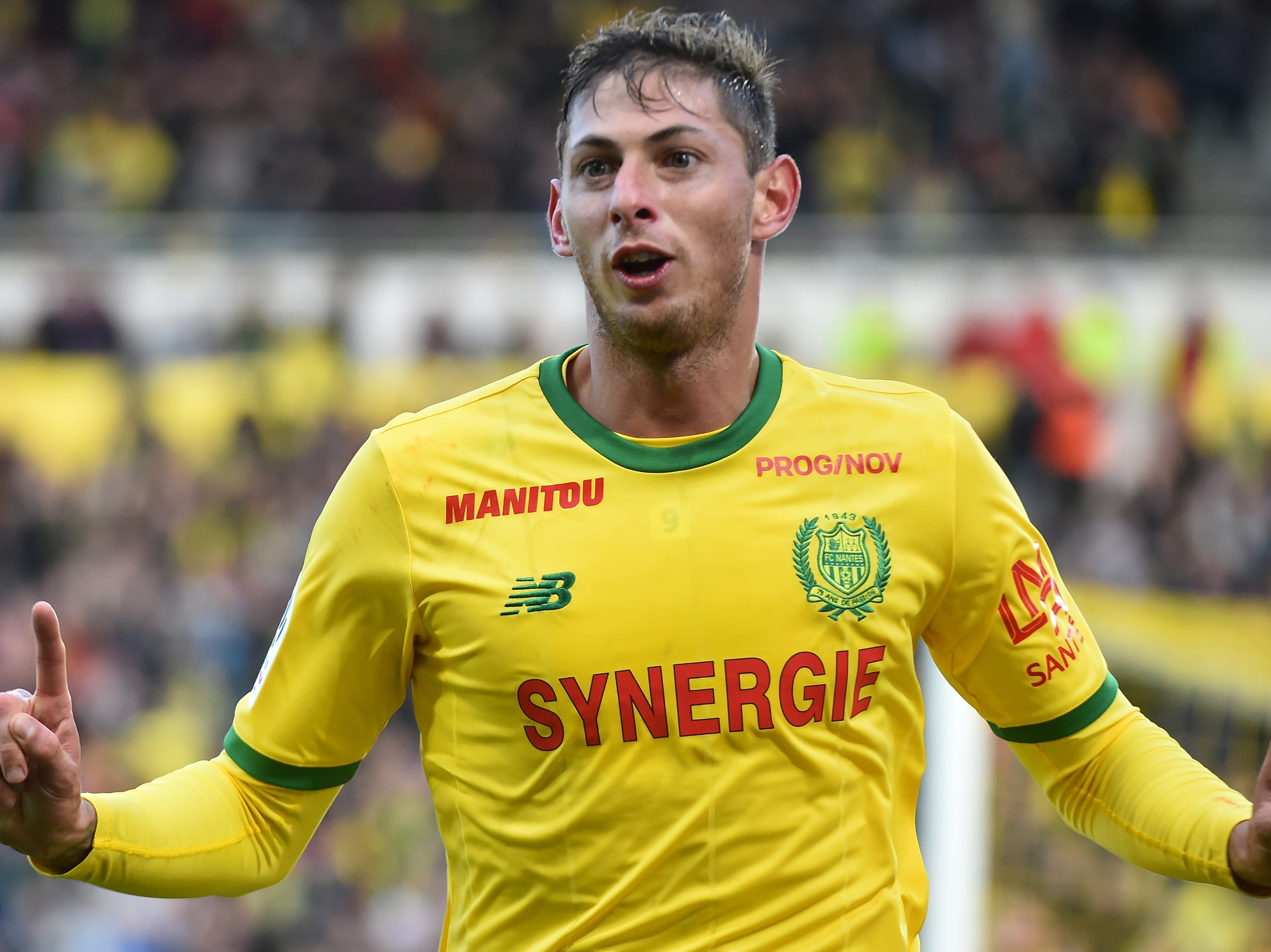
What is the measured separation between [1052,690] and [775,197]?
1.01 meters

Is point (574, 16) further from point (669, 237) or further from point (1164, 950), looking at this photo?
point (669, 237)

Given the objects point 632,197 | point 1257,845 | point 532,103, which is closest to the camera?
point 1257,845

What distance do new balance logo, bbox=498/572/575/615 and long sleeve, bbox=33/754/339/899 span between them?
0.51 meters

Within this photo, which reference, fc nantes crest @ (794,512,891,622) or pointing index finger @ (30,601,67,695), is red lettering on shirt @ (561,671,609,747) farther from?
pointing index finger @ (30,601,67,695)

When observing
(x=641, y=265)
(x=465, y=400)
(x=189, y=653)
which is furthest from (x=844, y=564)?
(x=189, y=653)

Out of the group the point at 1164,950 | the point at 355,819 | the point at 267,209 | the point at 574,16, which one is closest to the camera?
the point at 1164,950

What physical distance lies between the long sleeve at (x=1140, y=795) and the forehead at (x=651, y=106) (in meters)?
1.23

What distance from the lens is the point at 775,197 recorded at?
2.95m

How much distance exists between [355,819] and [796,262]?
195 inches

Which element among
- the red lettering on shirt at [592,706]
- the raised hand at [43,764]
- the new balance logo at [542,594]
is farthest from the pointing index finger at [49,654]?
the red lettering on shirt at [592,706]

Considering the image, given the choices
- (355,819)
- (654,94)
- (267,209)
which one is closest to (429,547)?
(654,94)

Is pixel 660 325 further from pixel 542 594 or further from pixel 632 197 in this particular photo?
pixel 542 594

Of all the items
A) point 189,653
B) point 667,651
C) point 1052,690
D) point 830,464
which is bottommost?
point 189,653

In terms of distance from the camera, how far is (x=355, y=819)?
912 centimetres
